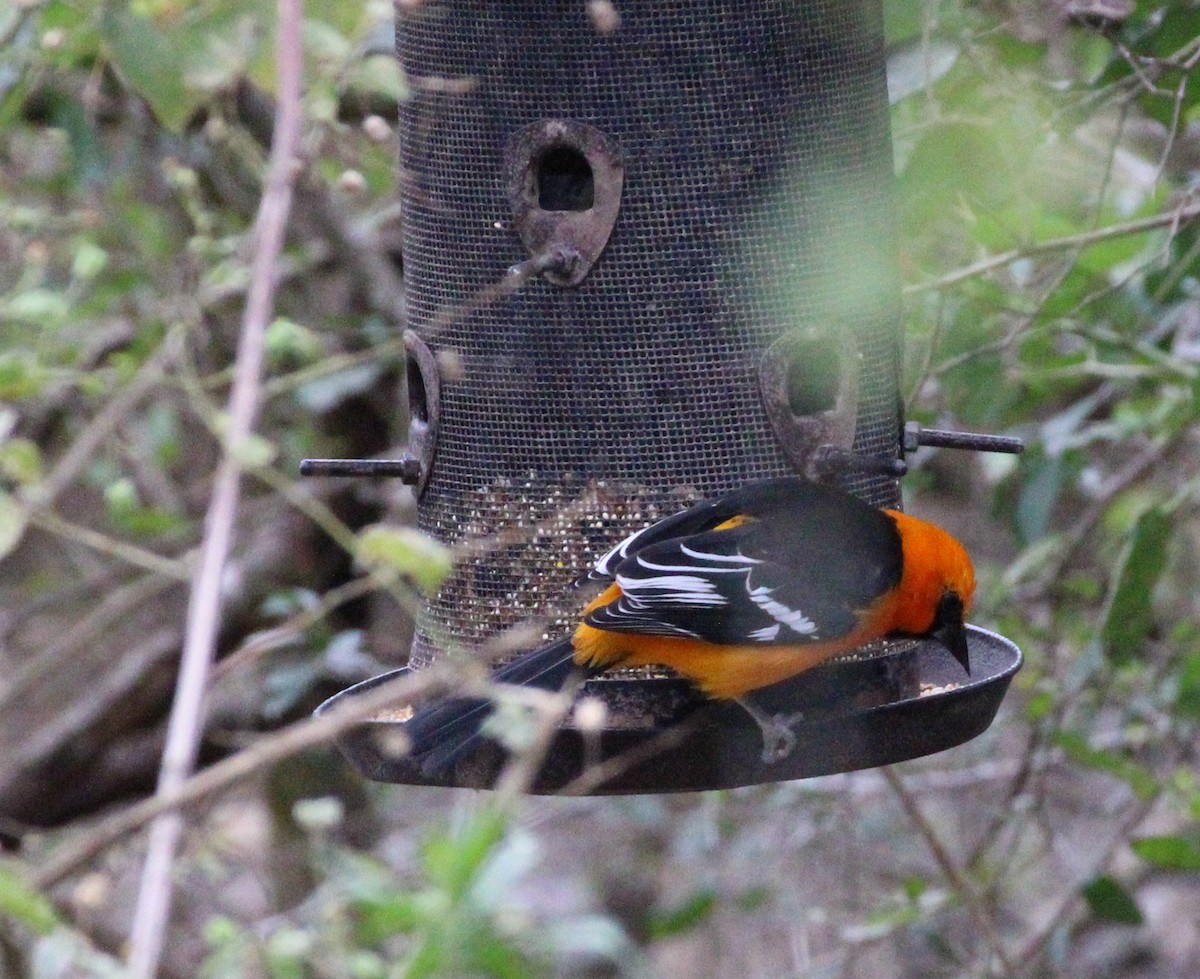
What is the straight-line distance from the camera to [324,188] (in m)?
6.38

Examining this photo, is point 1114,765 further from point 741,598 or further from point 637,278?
point 637,278

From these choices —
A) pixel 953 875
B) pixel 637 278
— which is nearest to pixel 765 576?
pixel 637 278

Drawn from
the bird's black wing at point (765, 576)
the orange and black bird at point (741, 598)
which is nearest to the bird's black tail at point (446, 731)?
the orange and black bird at point (741, 598)

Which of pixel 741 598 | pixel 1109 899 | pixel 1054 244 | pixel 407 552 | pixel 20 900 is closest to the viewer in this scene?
pixel 20 900

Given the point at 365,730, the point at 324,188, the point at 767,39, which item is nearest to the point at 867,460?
the point at 767,39

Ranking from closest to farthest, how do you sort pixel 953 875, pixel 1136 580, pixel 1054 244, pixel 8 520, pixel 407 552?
1. pixel 407 552
2. pixel 8 520
3. pixel 1054 244
4. pixel 1136 580
5. pixel 953 875

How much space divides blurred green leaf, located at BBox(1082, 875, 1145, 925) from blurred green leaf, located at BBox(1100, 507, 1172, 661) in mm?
858

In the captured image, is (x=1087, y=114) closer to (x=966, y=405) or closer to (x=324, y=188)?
(x=966, y=405)

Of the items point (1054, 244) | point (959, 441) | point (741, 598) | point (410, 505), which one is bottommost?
point (410, 505)

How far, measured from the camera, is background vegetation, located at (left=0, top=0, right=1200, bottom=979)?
464 cm

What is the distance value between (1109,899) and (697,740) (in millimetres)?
2740

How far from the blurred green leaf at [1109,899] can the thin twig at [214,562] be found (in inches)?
178

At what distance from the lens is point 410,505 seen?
23.0ft

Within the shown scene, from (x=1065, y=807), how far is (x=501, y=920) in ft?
14.4
